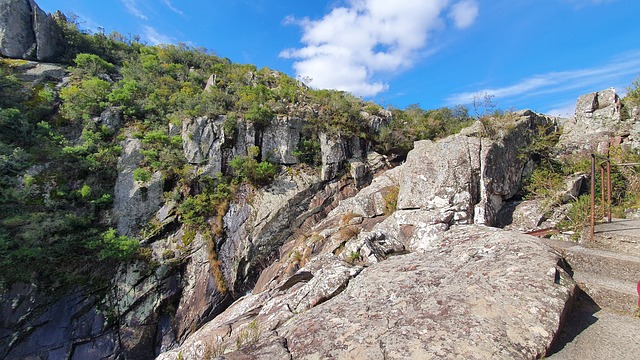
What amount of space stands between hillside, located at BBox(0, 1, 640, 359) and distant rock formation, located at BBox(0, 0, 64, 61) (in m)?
0.14

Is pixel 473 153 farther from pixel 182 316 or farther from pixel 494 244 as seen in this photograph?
pixel 182 316

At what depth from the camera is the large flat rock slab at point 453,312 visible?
2.84m

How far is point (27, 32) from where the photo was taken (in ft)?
67.2

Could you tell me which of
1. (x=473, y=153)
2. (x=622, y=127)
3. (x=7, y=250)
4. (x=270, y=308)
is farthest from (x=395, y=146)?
(x=7, y=250)

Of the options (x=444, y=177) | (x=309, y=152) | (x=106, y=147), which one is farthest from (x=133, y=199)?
(x=444, y=177)

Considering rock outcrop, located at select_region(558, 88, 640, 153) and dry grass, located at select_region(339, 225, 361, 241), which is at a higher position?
rock outcrop, located at select_region(558, 88, 640, 153)

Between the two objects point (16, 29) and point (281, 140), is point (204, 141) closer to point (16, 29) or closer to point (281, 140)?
point (281, 140)

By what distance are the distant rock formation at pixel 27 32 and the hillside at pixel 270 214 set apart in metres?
0.14

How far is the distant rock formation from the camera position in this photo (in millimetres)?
19359

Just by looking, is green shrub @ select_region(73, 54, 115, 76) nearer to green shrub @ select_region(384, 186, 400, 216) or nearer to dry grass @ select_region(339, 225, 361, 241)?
dry grass @ select_region(339, 225, 361, 241)

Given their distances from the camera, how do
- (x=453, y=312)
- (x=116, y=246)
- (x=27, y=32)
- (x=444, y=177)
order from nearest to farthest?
1. (x=453, y=312)
2. (x=444, y=177)
3. (x=116, y=246)
4. (x=27, y=32)

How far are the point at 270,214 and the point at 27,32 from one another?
85.6ft

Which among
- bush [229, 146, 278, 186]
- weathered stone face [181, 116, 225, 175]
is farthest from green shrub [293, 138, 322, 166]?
weathered stone face [181, 116, 225, 175]

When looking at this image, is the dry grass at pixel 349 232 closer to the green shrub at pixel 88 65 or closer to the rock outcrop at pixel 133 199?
the rock outcrop at pixel 133 199
